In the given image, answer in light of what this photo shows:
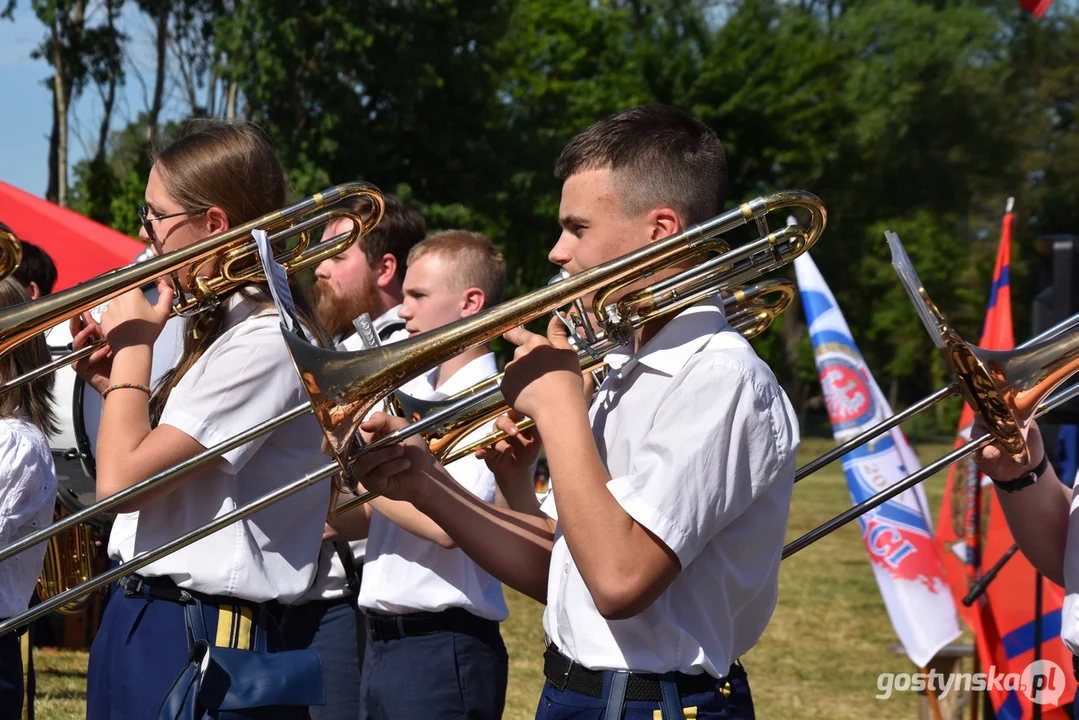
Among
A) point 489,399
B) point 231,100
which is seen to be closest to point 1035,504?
point 489,399

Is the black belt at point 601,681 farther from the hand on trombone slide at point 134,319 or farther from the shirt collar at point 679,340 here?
the hand on trombone slide at point 134,319

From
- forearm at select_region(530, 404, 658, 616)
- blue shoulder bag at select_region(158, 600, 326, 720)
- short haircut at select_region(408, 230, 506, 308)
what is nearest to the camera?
forearm at select_region(530, 404, 658, 616)

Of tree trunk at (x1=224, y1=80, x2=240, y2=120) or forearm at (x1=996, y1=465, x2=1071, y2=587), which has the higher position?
tree trunk at (x1=224, y1=80, x2=240, y2=120)

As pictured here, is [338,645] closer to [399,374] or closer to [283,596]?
[283,596]

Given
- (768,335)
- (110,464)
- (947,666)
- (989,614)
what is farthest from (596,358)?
(768,335)

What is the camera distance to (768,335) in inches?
1219

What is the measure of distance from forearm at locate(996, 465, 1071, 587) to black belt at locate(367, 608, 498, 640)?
58.9 inches

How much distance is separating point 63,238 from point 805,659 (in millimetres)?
4938

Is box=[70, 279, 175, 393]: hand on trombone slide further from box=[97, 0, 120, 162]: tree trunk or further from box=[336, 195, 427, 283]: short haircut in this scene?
box=[97, 0, 120, 162]: tree trunk

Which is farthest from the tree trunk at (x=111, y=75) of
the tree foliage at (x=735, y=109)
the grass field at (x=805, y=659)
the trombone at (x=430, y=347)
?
the trombone at (x=430, y=347)

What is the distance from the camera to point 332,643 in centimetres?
369

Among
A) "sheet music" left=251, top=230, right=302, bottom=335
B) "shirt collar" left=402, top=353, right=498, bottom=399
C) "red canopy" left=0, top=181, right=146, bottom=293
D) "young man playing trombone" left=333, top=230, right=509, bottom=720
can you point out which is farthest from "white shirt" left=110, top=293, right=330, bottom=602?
"red canopy" left=0, top=181, right=146, bottom=293

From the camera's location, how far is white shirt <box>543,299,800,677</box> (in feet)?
6.38

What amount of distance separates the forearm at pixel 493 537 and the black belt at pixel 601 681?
22 cm
